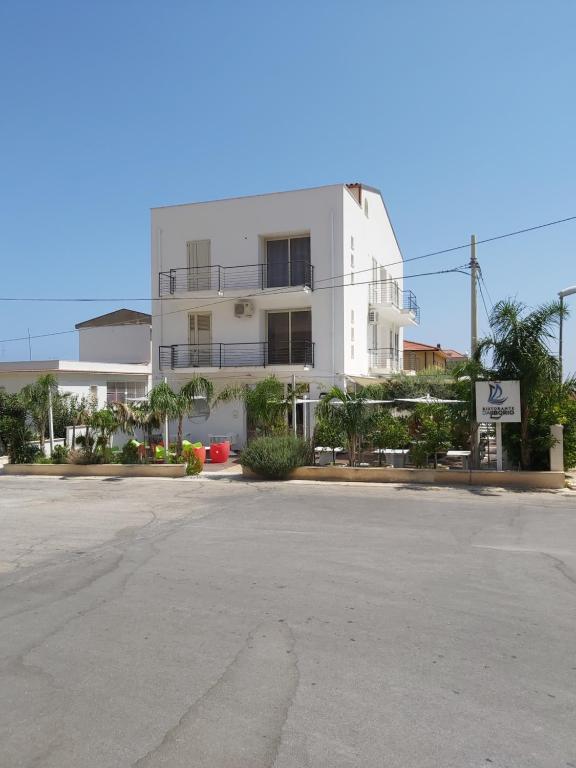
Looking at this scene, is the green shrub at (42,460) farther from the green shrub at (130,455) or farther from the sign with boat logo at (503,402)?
the sign with boat logo at (503,402)

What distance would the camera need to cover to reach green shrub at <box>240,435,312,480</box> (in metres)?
17.8

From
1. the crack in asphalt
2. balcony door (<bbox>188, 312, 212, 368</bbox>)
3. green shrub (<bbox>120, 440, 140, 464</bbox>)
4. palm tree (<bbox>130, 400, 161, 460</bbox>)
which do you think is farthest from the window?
the crack in asphalt

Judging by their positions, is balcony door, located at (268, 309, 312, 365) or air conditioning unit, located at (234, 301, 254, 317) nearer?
balcony door, located at (268, 309, 312, 365)

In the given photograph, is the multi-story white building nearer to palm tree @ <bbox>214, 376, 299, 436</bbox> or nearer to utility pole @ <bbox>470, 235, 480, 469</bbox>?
palm tree @ <bbox>214, 376, 299, 436</bbox>

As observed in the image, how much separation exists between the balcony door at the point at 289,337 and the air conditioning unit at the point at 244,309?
106cm

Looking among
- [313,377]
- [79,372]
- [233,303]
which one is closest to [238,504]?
[313,377]

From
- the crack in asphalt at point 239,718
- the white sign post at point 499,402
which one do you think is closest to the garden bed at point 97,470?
the white sign post at point 499,402

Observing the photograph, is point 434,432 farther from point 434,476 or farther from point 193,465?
point 193,465

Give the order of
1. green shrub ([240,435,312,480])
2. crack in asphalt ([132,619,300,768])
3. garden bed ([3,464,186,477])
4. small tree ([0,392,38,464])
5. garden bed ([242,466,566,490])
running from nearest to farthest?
crack in asphalt ([132,619,300,768])
garden bed ([242,466,566,490])
green shrub ([240,435,312,480])
garden bed ([3,464,186,477])
small tree ([0,392,38,464])

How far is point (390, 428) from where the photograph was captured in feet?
61.0

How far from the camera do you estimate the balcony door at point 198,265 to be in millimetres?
28297

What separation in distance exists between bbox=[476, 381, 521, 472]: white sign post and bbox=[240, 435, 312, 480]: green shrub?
4957 mm

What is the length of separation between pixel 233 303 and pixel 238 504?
15.0 meters

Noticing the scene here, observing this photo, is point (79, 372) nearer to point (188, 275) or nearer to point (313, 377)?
point (188, 275)
